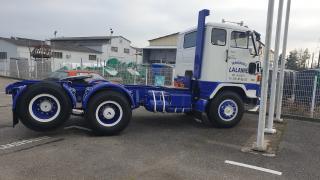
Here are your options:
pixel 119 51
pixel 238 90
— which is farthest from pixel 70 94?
pixel 119 51

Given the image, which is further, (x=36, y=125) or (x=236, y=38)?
(x=236, y=38)

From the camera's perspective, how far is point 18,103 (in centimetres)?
617

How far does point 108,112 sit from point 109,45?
1883 inches

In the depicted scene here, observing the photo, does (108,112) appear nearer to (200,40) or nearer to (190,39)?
(200,40)

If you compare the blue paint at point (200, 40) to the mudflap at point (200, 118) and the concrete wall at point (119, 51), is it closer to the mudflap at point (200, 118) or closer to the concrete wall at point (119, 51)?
the mudflap at point (200, 118)

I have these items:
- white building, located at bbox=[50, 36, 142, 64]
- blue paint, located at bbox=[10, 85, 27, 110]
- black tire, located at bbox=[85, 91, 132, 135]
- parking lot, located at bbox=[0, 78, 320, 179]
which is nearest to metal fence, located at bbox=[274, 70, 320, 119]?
parking lot, located at bbox=[0, 78, 320, 179]

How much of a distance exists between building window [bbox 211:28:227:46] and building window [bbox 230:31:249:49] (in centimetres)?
22

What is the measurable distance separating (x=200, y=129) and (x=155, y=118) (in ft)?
6.10

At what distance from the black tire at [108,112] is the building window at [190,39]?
2.64 m

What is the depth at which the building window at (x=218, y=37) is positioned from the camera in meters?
7.64

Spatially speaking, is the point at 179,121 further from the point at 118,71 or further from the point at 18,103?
the point at 118,71

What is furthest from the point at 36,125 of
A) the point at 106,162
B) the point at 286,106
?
the point at 286,106

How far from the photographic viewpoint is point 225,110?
7.91 metres

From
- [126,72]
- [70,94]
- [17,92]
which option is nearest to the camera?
[17,92]
